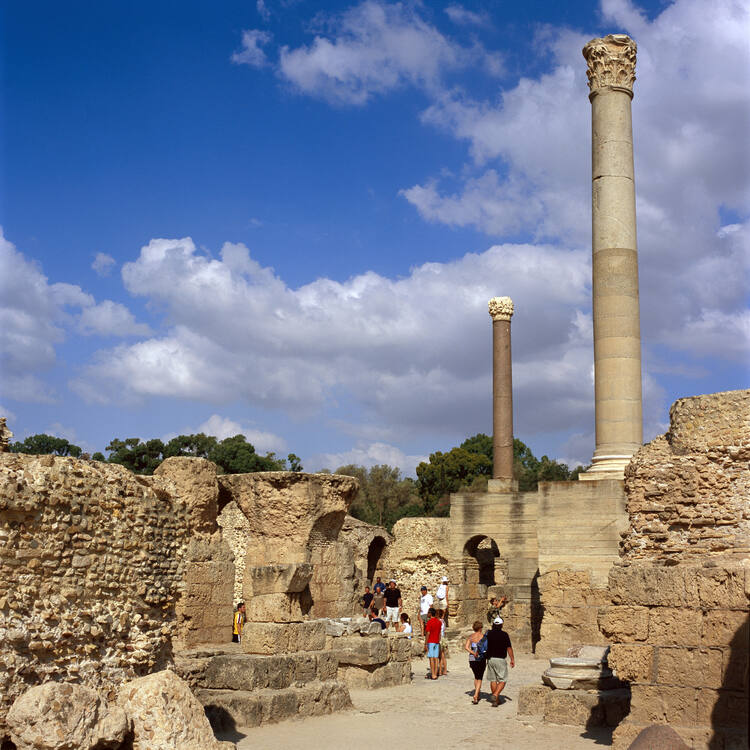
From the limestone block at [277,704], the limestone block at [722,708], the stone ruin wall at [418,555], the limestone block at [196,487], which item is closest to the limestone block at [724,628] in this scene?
the limestone block at [722,708]

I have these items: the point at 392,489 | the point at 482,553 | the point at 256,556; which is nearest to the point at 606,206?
the point at 256,556

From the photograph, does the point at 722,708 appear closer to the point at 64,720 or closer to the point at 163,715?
the point at 163,715

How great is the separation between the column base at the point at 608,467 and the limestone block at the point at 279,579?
17.7 feet

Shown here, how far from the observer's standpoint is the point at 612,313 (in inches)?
562

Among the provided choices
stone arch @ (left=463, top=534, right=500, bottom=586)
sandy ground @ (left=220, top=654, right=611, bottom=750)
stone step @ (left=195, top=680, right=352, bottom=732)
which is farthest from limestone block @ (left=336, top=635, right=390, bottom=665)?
stone arch @ (left=463, top=534, right=500, bottom=586)

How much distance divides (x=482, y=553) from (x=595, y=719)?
1344 centimetres

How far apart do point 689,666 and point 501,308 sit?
1544 cm

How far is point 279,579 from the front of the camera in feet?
35.9

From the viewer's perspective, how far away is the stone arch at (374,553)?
27.3 meters

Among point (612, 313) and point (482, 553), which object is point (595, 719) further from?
point (482, 553)

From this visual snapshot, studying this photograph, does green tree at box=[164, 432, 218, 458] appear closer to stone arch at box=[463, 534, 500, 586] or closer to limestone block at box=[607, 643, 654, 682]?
stone arch at box=[463, 534, 500, 586]

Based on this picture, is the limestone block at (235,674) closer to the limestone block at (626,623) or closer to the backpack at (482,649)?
the backpack at (482,649)

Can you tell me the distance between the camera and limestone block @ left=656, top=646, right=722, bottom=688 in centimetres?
642

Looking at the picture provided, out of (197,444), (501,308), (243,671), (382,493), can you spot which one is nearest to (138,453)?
(197,444)
